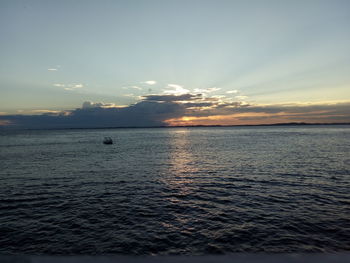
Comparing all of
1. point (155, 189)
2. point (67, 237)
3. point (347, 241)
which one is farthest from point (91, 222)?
point (347, 241)

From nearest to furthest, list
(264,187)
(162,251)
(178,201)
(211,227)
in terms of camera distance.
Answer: (162,251) → (211,227) → (178,201) → (264,187)

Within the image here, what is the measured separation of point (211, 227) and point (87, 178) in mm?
18574

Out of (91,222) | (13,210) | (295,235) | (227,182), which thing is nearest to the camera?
(295,235)

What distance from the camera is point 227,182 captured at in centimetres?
2320

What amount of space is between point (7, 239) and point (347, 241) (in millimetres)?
16141

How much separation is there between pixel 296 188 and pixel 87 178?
2178cm

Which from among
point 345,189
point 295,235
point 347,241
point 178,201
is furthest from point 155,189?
point 345,189

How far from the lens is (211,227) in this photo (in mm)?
12141

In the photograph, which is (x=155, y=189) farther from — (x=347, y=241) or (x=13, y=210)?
(x=347, y=241)

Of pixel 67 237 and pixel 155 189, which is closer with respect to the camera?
pixel 67 237

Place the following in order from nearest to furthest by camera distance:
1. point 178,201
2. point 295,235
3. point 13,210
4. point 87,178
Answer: point 295,235 < point 13,210 < point 178,201 < point 87,178

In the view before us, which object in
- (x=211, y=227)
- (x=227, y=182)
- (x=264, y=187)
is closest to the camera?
(x=211, y=227)

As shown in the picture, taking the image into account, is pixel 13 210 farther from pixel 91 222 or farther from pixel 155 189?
pixel 155 189

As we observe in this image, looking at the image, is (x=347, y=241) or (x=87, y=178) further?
(x=87, y=178)
